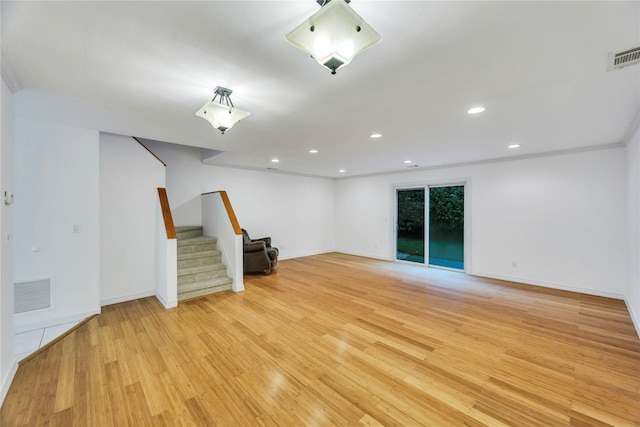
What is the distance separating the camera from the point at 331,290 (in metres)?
4.54

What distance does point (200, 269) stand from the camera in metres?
4.49

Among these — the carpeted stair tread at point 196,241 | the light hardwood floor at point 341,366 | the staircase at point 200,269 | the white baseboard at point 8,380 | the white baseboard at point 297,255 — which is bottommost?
the light hardwood floor at point 341,366

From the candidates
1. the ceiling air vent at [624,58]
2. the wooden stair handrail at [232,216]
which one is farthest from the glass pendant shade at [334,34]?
the wooden stair handrail at [232,216]

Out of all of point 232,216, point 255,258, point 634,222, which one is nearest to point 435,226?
point 634,222

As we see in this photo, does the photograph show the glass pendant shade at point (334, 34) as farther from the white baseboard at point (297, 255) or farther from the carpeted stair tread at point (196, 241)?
the white baseboard at point (297, 255)

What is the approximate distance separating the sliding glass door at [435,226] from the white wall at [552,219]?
36 centimetres

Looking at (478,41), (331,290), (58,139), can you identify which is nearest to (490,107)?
(478,41)

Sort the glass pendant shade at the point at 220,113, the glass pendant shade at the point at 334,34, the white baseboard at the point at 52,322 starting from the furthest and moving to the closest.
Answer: the white baseboard at the point at 52,322
the glass pendant shade at the point at 220,113
the glass pendant shade at the point at 334,34

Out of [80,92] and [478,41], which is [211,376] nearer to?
[80,92]

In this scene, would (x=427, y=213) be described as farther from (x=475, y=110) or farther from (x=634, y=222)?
(x=475, y=110)

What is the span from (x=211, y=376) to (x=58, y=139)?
349cm

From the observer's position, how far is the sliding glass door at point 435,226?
19.7ft

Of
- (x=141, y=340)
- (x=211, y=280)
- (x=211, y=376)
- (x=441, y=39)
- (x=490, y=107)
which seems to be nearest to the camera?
(x=441, y=39)

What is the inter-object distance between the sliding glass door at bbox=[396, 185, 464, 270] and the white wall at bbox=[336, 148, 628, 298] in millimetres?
361
